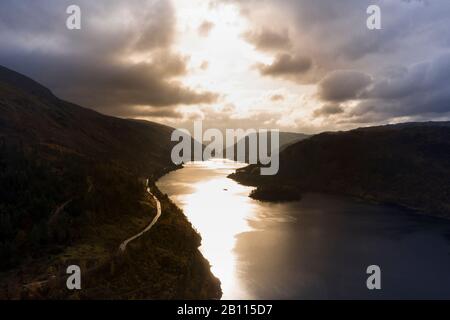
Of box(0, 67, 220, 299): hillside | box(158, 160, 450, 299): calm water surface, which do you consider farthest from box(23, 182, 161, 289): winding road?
box(158, 160, 450, 299): calm water surface

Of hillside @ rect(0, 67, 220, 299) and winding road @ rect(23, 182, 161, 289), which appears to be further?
hillside @ rect(0, 67, 220, 299)

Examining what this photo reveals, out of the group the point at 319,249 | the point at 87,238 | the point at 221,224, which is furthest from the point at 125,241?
the point at 221,224

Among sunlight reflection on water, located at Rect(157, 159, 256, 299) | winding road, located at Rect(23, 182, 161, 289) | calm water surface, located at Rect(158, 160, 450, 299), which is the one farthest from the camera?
sunlight reflection on water, located at Rect(157, 159, 256, 299)

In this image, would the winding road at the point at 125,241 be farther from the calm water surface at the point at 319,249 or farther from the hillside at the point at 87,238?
the calm water surface at the point at 319,249

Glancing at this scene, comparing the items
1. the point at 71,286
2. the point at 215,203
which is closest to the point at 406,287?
the point at 71,286

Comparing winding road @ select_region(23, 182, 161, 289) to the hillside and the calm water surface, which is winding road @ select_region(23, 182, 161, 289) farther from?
the calm water surface

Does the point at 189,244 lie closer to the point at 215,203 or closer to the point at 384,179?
the point at 215,203

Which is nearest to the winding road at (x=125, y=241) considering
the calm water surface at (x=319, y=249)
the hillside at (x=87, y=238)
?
the hillside at (x=87, y=238)

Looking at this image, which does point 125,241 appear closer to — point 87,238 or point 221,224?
point 87,238
